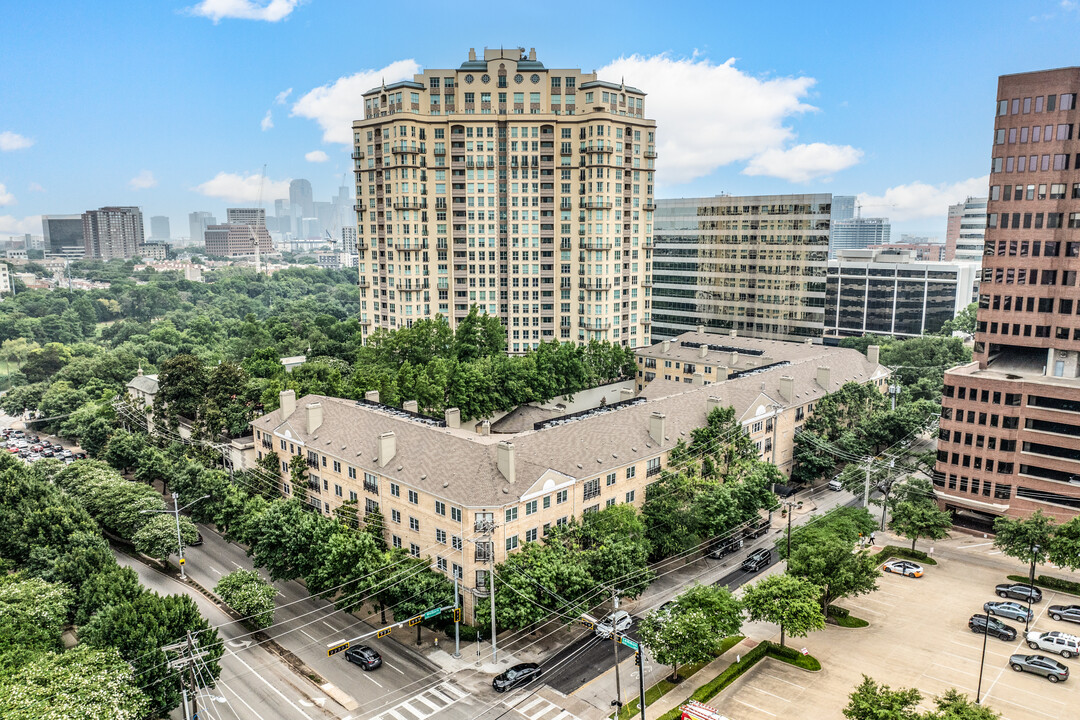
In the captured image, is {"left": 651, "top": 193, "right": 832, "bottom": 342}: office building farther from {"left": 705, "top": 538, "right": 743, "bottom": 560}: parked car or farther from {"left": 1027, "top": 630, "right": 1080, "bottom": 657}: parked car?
{"left": 1027, "top": 630, "right": 1080, "bottom": 657}: parked car

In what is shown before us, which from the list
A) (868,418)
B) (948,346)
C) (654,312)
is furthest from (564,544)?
(654,312)

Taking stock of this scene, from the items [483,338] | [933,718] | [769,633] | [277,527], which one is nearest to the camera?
[933,718]

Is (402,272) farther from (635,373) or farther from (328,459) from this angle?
(328,459)

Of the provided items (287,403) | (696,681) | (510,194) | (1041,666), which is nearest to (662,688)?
(696,681)

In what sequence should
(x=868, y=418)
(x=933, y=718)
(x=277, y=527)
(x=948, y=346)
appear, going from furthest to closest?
(x=948, y=346), (x=868, y=418), (x=277, y=527), (x=933, y=718)

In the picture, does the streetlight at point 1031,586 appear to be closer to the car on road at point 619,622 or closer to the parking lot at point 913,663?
the parking lot at point 913,663

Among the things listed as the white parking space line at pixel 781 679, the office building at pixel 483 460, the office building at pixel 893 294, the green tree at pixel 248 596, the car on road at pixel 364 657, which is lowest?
the car on road at pixel 364 657

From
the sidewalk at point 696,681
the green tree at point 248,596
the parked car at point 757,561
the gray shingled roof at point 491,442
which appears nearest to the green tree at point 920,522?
the parked car at point 757,561
